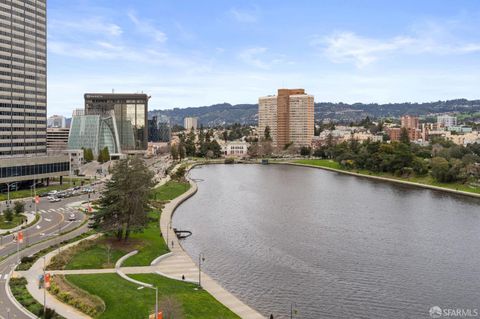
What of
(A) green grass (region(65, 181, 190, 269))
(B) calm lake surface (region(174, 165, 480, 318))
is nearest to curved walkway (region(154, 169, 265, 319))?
(A) green grass (region(65, 181, 190, 269))

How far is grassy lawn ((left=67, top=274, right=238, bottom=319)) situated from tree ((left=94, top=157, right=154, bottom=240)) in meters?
9.61

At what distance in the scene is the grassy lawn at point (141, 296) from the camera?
32156mm

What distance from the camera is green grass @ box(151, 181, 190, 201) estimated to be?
84.7 m

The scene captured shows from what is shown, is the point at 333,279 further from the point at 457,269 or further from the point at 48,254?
the point at 48,254

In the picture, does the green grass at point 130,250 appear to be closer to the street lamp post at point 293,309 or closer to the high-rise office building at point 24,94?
the street lamp post at point 293,309

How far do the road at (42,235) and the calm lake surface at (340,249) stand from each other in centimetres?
1295

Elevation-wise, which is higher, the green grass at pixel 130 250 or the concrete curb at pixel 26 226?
the concrete curb at pixel 26 226

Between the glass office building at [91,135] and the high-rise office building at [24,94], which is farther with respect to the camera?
the glass office building at [91,135]

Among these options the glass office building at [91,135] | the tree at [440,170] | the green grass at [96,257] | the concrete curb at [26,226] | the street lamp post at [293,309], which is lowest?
the street lamp post at [293,309]

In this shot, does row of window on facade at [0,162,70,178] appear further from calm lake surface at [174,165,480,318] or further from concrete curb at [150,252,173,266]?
concrete curb at [150,252,173,266]

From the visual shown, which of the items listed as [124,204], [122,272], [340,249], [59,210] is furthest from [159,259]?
[59,210]

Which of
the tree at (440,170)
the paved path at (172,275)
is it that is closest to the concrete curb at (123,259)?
the paved path at (172,275)

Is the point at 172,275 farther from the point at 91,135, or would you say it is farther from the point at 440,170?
the point at 91,135

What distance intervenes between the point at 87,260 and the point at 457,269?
1253 inches
